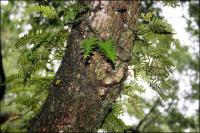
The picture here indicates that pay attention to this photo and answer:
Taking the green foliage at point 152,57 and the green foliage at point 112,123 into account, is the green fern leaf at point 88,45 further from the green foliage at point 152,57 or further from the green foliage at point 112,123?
the green foliage at point 112,123

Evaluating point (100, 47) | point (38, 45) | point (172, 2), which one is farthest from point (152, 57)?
A: point (38, 45)

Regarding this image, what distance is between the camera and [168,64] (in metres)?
3.01

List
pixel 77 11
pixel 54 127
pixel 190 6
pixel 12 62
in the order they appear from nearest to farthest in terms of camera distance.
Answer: pixel 54 127
pixel 77 11
pixel 190 6
pixel 12 62

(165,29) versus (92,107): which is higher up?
(165,29)

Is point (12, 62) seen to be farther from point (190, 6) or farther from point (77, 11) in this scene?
point (77, 11)

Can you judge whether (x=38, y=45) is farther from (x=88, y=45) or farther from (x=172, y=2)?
(x=172, y=2)

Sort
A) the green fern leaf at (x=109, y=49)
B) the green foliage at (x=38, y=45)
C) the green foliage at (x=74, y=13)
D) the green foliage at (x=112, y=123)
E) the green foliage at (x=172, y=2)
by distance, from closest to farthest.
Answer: the green fern leaf at (x=109, y=49) → the green foliage at (x=74, y=13) → the green foliage at (x=38, y=45) → the green foliage at (x=112, y=123) → the green foliage at (x=172, y=2)

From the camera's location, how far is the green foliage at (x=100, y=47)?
221 centimetres

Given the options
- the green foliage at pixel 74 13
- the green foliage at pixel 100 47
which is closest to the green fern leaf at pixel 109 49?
the green foliage at pixel 100 47

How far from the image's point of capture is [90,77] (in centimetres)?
231

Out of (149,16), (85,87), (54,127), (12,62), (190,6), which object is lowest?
(12,62)

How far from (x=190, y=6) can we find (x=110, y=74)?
267 inches

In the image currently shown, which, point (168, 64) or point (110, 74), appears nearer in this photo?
point (110, 74)

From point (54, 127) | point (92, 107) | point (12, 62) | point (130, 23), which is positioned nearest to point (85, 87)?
point (92, 107)
